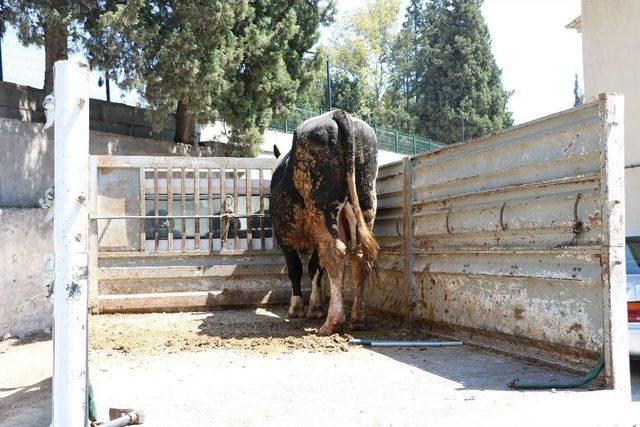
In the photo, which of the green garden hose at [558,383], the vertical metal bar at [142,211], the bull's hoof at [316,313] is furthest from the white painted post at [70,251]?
the vertical metal bar at [142,211]

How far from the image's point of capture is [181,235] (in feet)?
28.4

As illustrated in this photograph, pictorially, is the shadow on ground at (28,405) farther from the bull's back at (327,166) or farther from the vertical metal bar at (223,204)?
the vertical metal bar at (223,204)

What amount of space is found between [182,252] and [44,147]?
484 centimetres

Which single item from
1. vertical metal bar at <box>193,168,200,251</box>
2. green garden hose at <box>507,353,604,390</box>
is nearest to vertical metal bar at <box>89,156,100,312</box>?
vertical metal bar at <box>193,168,200,251</box>

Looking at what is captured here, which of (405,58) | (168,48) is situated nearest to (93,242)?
(168,48)

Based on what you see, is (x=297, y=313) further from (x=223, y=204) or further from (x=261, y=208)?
(x=223, y=204)

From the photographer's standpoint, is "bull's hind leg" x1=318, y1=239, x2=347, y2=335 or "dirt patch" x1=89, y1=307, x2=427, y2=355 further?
"bull's hind leg" x1=318, y1=239, x2=347, y2=335

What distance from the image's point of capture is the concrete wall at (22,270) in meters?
7.05

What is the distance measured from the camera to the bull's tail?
6152 mm

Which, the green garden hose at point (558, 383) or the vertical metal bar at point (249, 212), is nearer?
the green garden hose at point (558, 383)

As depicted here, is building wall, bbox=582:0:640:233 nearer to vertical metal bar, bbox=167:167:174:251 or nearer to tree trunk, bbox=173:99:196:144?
vertical metal bar, bbox=167:167:174:251

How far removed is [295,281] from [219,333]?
1584 mm

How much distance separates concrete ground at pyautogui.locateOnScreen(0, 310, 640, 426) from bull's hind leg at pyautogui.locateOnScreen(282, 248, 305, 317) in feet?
3.60

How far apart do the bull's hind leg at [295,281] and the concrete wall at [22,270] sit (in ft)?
8.98
